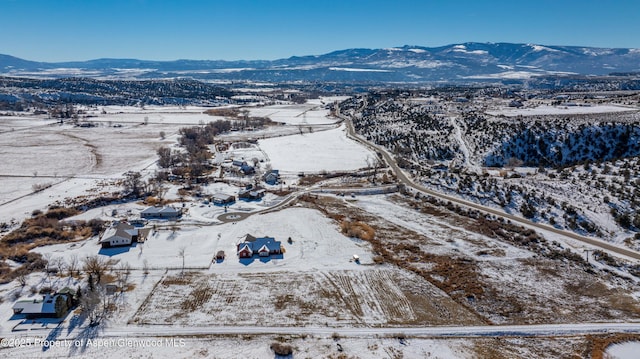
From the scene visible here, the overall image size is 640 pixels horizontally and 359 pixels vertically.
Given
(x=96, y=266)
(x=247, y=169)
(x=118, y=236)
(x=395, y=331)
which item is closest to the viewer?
(x=395, y=331)

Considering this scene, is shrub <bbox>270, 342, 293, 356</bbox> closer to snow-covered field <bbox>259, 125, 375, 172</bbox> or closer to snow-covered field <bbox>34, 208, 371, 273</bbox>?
snow-covered field <bbox>34, 208, 371, 273</bbox>

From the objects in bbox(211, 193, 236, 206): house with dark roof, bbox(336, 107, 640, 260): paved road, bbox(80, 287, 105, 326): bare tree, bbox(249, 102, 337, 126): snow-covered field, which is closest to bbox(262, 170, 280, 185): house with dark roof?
bbox(211, 193, 236, 206): house with dark roof

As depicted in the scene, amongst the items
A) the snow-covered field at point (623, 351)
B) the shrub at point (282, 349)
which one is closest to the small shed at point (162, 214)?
the shrub at point (282, 349)

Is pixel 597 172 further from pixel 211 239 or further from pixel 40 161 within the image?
pixel 40 161

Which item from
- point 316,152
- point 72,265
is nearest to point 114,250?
point 72,265

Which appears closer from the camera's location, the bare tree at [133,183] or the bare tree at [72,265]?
the bare tree at [72,265]

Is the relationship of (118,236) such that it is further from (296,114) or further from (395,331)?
(296,114)

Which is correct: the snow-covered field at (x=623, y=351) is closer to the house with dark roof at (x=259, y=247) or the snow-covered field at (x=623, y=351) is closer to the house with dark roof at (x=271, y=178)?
the house with dark roof at (x=259, y=247)

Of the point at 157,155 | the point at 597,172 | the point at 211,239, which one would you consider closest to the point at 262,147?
the point at 157,155

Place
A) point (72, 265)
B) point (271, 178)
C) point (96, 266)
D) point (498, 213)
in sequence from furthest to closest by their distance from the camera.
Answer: point (271, 178), point (498, 213), point (72, 265), point (96, 266)
